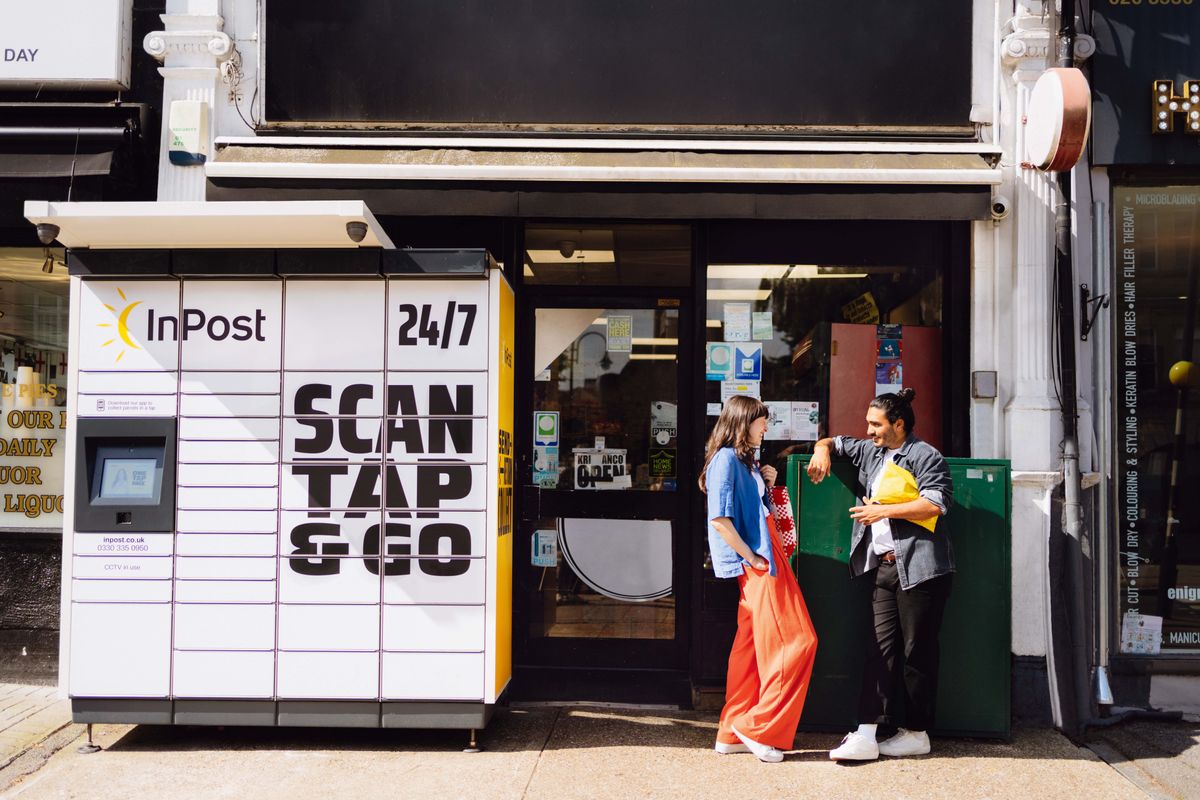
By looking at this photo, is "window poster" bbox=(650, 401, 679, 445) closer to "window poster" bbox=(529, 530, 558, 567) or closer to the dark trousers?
"window poster" bbox=(529, 530, 558, 567)

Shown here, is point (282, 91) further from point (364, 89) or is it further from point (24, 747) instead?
point (24, 747)

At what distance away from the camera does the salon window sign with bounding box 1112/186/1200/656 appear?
18.7 ft

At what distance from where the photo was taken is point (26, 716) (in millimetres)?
5418

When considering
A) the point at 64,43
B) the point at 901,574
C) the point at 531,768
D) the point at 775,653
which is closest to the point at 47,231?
the point at 64,43

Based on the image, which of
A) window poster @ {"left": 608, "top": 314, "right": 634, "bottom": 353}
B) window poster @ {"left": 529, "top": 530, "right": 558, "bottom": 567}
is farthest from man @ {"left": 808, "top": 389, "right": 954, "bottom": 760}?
window poster @ {"left": 529, "top": 530, "right": 558, "bottom": 567}

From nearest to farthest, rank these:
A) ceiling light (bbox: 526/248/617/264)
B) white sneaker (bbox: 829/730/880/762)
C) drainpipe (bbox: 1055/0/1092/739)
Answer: white sneaker (bbox: 829/730/880/762) < drainpipe (bbox: 1055/0/1092/739) < ceiling light (bbox: 526/248/617/264)

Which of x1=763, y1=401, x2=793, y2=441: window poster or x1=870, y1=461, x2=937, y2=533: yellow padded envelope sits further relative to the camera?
x1=763, y1=401, x2=793, y2=441: window poster

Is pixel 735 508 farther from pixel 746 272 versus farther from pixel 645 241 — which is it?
pixel 645 241

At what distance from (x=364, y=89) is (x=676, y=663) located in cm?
402

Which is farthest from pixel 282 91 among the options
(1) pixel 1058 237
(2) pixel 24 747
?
(1) pixel 1058 237

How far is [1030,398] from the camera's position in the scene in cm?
556

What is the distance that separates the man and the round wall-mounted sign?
1633 mm

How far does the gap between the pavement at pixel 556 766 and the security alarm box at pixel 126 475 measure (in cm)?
117

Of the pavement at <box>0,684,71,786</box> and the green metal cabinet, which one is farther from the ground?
the green metal cabinet
